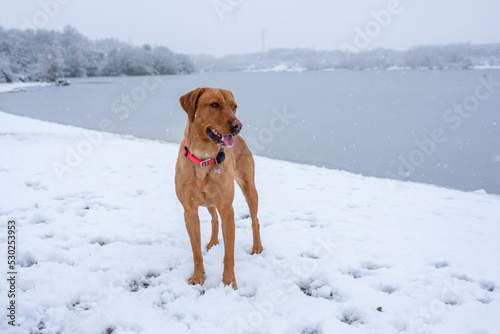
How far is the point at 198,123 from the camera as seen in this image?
3174 mm

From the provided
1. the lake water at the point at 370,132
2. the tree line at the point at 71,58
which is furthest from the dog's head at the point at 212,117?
the tree line at the point at 71,58

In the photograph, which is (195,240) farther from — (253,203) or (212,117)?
(212,117)

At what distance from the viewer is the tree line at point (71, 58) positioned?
231 ft

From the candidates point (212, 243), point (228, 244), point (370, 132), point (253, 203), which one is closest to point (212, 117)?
point (228, 244)

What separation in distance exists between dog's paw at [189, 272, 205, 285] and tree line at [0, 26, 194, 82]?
7613 cm

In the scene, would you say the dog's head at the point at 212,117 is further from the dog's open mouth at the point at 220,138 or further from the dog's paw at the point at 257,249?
the dog's paw at the point at 257,249

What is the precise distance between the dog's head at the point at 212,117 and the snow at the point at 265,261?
5.39 ft

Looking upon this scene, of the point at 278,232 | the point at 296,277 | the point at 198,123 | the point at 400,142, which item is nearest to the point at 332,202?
the point at 278,232

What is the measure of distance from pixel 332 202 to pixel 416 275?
8.69ft

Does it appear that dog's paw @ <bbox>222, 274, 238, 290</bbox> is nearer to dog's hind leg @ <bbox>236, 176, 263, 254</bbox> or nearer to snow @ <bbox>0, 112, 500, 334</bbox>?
snow @ <bbox>0, 112, 500, 334</bbox>

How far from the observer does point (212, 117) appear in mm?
3131

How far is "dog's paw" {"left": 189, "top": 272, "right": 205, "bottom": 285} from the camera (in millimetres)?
3436

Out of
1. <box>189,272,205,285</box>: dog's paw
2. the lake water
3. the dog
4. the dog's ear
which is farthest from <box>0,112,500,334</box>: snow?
the lake water

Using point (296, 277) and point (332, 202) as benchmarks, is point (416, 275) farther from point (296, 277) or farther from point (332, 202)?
point (332, 202)
